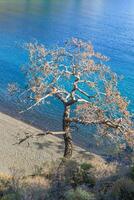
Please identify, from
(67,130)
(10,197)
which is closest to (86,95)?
(67,130)

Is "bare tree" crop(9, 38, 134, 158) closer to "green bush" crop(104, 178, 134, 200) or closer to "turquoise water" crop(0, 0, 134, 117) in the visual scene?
"green bush" crop(104, 178, 134, 200)

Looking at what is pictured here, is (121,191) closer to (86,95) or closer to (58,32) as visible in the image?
(86,95)

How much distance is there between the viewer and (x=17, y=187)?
60.4 ft

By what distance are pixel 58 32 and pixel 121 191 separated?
65.8 m

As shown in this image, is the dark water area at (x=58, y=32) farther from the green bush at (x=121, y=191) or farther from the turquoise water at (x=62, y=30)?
the green bush at (x=121, y=191)

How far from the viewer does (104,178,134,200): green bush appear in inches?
648

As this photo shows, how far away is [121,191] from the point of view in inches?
659

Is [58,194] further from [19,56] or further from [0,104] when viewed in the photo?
[19,56]

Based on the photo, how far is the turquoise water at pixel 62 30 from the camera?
57288 mm

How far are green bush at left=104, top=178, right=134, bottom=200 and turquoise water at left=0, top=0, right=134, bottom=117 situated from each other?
26576 mm

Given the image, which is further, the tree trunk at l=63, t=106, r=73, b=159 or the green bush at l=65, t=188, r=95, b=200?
the tree trunk at l=63, t=106, r=73, b=159

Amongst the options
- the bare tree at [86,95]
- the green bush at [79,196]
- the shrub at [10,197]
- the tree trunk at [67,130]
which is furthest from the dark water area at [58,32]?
the green bush at [79,196]

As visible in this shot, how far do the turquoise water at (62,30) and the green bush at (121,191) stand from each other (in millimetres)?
26576

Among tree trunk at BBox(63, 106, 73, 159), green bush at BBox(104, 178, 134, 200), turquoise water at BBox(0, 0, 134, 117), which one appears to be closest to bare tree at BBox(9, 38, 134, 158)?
tree trunk at BBox(63, 106, 73, 159)
